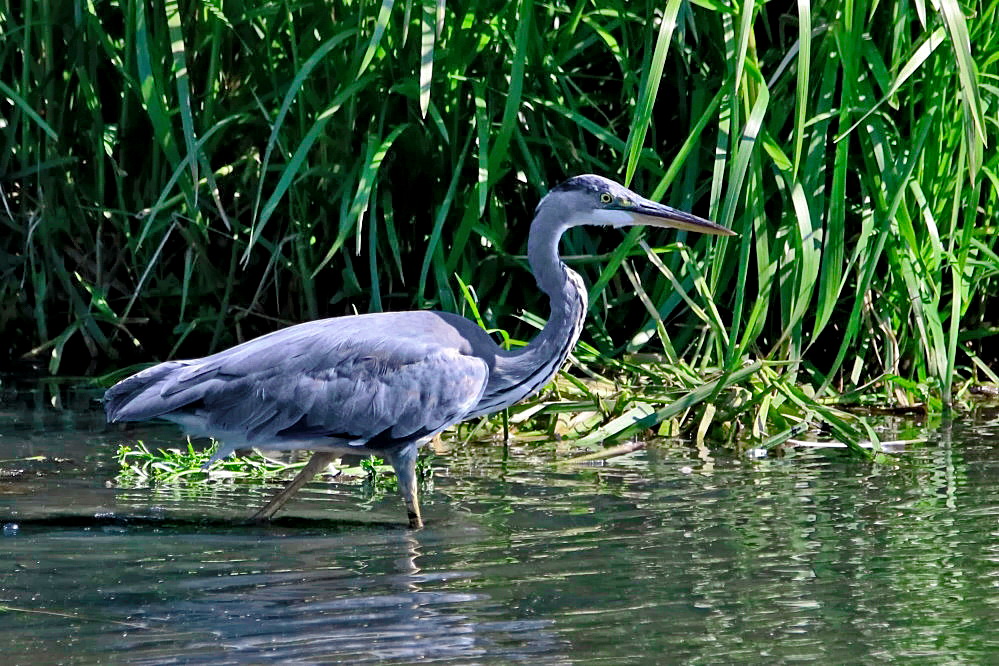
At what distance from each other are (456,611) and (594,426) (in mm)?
2208

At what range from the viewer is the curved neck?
5137 mm

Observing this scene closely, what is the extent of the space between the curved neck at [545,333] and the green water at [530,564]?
0.97 ft

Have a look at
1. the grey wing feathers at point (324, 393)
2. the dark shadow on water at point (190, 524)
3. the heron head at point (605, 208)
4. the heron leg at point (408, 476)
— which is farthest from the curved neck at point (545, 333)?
the dark shadow on water at point (190, 524)

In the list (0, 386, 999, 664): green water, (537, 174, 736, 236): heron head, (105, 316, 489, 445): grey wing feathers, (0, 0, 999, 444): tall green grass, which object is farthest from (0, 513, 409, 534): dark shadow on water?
(537, 174, 736, 236): heron head

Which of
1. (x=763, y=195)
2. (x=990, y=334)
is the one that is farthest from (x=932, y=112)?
(x=990, y=334)

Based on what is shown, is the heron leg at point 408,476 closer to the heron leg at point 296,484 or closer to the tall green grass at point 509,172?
the heron leg at point 296,484

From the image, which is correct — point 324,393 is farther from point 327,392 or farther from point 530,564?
point 530,564

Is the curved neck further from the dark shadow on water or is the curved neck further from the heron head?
the dark shadow on water

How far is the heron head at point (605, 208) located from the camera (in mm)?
5137

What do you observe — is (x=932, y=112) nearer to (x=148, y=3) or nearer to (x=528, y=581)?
(x=528, y=581)

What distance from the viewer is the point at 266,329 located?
22.5 feet

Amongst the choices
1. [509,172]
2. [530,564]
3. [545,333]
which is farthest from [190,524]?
[509,172]

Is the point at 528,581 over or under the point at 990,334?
under

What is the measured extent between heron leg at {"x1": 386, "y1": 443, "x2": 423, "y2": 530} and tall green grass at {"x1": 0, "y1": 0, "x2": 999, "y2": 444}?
0.96m
